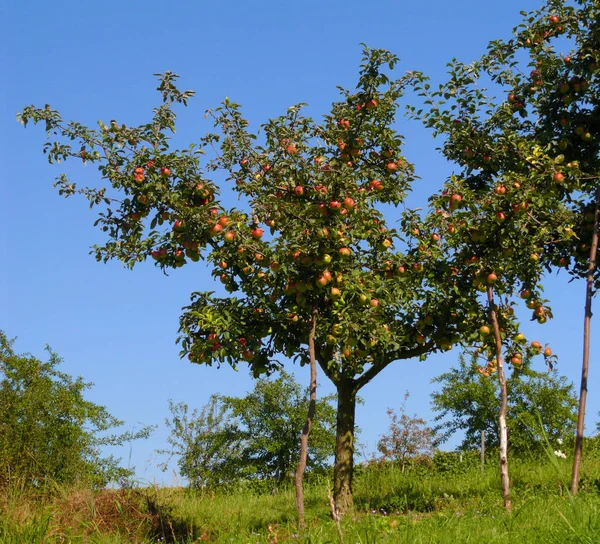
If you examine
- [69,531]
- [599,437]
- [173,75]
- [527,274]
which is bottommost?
[69,531]

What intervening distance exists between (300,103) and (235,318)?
3393 mm

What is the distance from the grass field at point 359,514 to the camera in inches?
247

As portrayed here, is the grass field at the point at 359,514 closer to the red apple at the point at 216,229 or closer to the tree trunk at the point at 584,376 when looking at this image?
the tree trunk at the point at 584,376

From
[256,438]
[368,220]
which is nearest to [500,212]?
[368,220]

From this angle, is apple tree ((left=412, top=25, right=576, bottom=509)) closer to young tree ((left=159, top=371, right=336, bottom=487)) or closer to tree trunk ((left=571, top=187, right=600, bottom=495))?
tree trunk ((left=571, top=187, right=600, bottom=495))

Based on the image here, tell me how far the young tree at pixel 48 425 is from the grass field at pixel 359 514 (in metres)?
4.05

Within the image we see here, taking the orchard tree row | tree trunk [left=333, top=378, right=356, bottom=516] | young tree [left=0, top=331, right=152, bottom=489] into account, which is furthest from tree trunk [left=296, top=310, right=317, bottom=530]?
young tree [left=0, top=331, right=152, bottom=489]

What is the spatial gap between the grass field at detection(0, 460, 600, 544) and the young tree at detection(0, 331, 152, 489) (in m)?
4.05

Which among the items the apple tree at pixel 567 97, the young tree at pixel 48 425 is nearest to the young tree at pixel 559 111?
the apple tree at pixel 567 97

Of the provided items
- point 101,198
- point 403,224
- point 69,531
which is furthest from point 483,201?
point 69,531

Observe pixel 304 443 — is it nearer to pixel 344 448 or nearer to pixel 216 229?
pixel 216 229

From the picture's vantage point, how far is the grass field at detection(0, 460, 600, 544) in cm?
627

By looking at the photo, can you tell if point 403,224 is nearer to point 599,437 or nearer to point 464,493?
point 464,493

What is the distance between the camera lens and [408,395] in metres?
17.7
